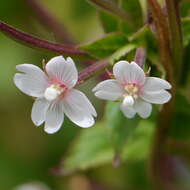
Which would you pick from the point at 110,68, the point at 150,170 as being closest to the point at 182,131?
the point at 150,170

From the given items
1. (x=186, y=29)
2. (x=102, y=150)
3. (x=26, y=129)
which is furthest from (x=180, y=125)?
(x=26, y=129)

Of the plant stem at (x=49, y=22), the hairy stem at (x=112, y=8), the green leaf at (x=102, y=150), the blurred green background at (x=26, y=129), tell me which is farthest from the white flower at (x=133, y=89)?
the blurred green background at (x=26, y=129)

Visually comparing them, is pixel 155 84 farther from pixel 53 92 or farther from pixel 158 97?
pixel 53 92

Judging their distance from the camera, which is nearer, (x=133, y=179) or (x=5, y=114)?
(x=133, y=179)

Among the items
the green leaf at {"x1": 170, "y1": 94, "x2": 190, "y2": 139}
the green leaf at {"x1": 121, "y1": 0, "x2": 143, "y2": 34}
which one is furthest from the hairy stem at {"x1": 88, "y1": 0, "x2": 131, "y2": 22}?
the green leaf at {"x1": 170, "y1": 94, "x2": 190, "y2": 139}

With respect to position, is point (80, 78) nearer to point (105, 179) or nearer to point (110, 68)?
point (110, 68)
